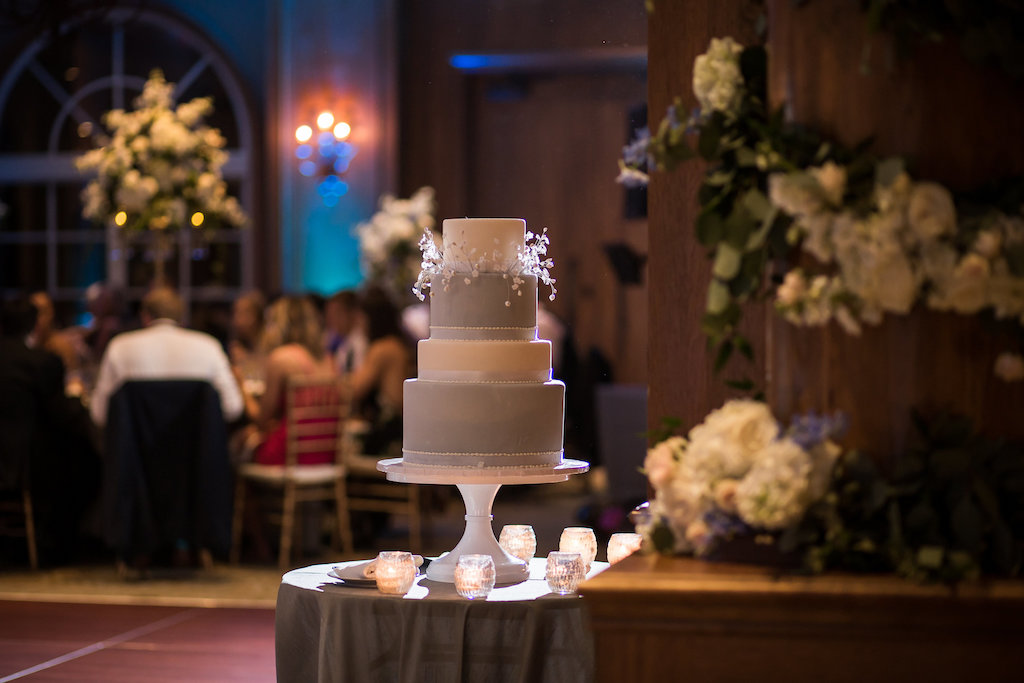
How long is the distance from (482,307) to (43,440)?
13.6 feet

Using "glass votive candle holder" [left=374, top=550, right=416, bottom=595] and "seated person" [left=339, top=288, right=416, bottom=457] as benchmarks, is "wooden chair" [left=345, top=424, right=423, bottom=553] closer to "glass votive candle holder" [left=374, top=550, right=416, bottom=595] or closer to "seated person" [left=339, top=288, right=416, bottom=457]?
"seated person" [left=339, top=288, right=416, bottom=457]

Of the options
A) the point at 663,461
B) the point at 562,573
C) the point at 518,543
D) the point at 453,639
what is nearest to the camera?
the point at 663,461

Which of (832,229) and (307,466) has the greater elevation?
(832,229)

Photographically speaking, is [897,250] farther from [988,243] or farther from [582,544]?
[582,544]

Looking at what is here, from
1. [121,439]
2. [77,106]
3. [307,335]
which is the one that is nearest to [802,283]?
[121,439]

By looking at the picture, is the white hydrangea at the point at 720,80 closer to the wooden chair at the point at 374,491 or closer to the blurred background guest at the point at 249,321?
the wooden chair at the point at 374,491

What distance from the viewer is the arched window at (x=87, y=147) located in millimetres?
10273

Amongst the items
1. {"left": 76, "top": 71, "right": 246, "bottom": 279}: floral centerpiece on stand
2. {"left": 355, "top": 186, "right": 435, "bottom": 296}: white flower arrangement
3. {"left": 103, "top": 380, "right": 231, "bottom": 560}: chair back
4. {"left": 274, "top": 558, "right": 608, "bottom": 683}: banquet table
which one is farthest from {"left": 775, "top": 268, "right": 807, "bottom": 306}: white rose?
{"left": 355, "top": 186, "right": 435, "bottom": 296}: white flower arrangement

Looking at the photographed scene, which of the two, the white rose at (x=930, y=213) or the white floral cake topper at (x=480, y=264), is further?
the white floral cake topper at (x=480, y=264)

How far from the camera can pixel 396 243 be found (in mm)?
8547

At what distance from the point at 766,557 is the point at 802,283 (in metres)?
0.40

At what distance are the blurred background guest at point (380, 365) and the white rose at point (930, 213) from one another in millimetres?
5479

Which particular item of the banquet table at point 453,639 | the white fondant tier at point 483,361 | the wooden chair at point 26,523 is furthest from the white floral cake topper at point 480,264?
the wooden chair at point 26,523

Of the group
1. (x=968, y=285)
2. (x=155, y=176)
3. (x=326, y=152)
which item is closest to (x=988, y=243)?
(x=968, y=285)
